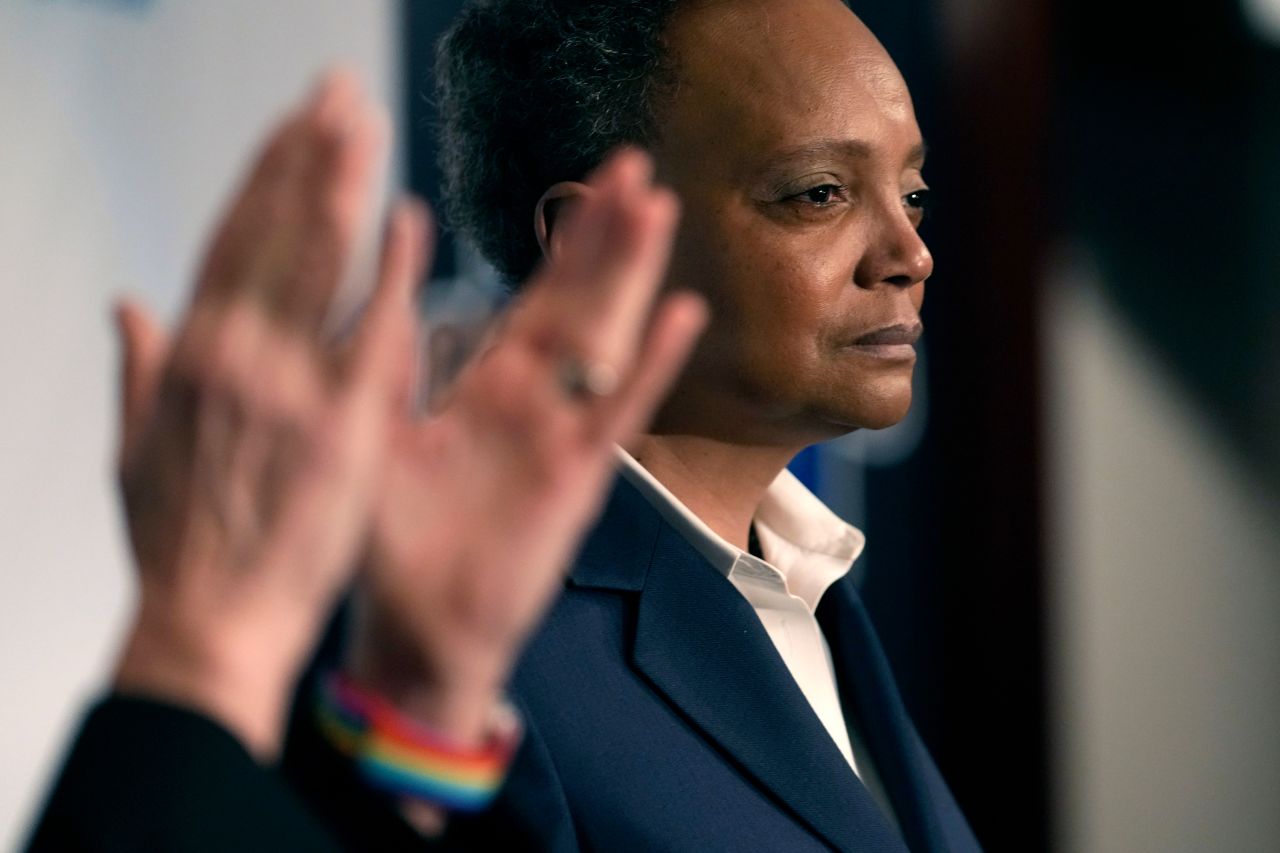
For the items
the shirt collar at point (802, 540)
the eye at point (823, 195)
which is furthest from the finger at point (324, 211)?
the shirt collar at point (802, 540)

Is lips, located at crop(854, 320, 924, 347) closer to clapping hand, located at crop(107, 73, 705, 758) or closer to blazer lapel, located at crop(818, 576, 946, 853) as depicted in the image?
blazer lapel, located at crop(818, 576, 946, 853)

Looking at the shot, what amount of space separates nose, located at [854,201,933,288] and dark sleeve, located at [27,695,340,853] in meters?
0.81

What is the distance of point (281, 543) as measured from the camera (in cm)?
60

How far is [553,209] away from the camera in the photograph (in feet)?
4.50

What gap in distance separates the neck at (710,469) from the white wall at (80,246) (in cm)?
138

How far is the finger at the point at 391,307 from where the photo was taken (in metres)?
0.60

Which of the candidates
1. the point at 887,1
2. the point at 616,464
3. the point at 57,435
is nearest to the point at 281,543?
the point at 616,464

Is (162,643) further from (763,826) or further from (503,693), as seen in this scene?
(763,826)

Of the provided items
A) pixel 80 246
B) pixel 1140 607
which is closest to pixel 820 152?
pixel 80 246

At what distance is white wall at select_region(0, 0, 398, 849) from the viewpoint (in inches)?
90.7

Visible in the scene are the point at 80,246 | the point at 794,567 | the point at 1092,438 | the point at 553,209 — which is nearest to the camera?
the point at 553,209

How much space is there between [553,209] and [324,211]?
0.80m

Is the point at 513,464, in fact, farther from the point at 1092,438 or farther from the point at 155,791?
the point at 1092,438

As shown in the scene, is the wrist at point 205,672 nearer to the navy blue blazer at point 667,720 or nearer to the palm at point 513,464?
the palm at point 513,464
